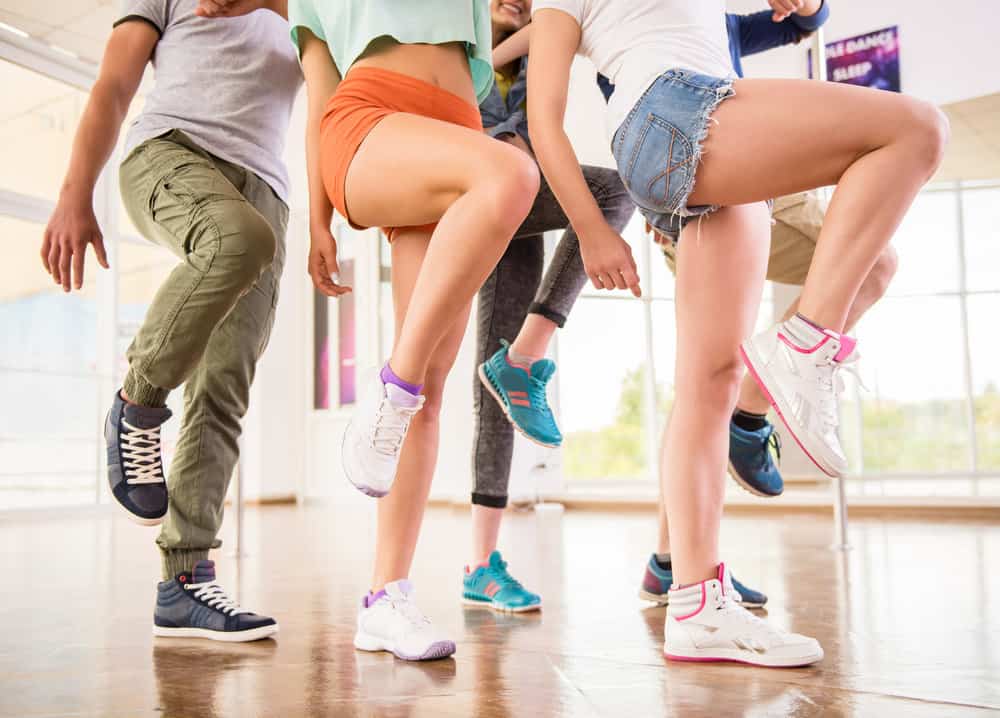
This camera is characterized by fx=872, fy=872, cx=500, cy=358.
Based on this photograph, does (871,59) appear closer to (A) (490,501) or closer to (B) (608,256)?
(A) (490,501)

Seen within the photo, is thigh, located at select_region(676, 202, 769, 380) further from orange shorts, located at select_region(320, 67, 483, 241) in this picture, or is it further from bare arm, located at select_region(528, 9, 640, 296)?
orange shorts, located at select_region(320, 67, 483, 241)

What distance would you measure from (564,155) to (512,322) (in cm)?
65

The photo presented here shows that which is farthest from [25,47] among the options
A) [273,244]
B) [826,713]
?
[826,713]

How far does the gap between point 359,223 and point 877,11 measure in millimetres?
Answer: 4070

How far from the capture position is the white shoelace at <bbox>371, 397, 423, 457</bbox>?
3.83ft

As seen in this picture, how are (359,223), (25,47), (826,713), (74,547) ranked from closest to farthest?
(826,713) → (359,223) → (74,547) → (25,47)

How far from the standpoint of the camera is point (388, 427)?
1.18 meters

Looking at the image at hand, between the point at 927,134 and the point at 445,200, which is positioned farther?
the point at 445,200

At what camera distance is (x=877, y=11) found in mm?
4441

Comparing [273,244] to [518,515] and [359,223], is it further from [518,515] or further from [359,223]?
[518,515]

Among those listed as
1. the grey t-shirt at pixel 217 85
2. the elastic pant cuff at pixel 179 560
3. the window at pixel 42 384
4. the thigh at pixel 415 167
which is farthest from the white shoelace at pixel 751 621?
the window at pixel 42 384

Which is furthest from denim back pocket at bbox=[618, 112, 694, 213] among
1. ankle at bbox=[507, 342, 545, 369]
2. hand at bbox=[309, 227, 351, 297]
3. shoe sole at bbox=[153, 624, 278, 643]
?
shoe sole at bbox=[153, 624, 278, 643]

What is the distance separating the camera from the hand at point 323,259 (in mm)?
1441

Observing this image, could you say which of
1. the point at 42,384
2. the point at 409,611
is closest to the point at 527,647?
the point at 409,611
